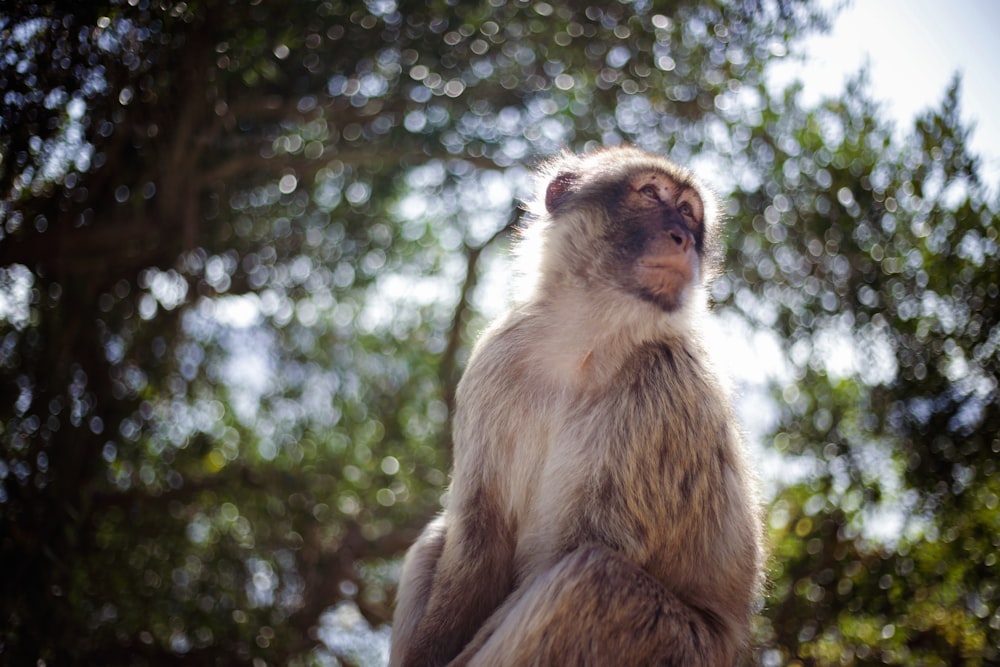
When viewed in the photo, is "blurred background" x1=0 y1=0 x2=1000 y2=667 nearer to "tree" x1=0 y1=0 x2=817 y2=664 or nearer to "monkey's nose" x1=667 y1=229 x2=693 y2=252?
"tree" x1=0 y1=0 x2=817 y2=664

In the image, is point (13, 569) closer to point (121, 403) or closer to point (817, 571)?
point (121, 403)

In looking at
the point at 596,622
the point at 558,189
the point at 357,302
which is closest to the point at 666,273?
the point at 558,189

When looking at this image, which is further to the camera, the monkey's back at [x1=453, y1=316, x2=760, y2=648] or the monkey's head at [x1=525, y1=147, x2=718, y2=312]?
the monkey's head at [x1=525, y1=147, x2=718, y2=312]

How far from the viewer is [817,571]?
13.0 ft

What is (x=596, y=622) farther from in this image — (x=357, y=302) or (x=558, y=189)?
(x=357, y=302)

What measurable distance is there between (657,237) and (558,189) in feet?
2.06

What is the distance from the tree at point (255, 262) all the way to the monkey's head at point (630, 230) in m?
1.32

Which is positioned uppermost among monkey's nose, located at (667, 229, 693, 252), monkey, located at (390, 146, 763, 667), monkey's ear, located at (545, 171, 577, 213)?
monkey's ear, located at (545, 171, 577, 213)

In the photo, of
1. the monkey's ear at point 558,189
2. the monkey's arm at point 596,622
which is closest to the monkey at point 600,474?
the monkey's arm at point 596,622

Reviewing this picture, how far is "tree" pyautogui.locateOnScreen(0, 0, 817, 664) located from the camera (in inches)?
154

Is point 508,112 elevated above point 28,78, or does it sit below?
above

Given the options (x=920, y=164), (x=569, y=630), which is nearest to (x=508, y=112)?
(x=920, y=164)

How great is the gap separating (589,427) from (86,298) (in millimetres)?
3384

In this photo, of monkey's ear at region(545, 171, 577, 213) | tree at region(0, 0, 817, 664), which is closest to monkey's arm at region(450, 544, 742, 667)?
monkey's ear at region(545, 171, 577, 213)
